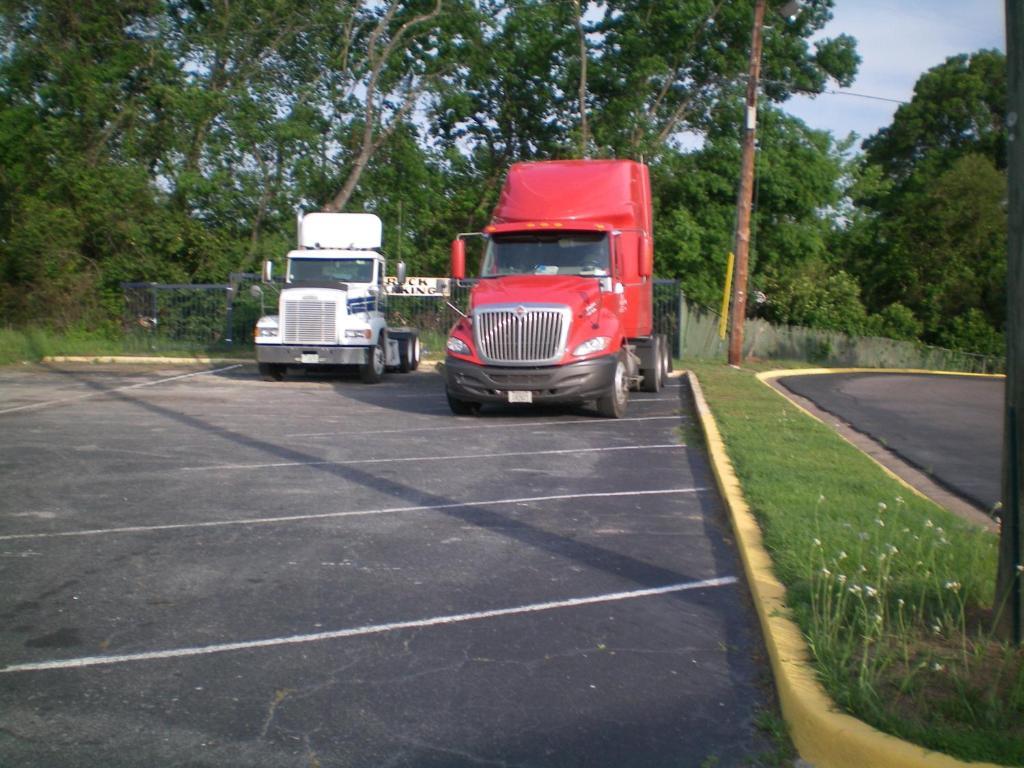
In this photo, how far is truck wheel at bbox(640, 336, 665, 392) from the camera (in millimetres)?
19234

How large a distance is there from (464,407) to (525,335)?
1.84 metres

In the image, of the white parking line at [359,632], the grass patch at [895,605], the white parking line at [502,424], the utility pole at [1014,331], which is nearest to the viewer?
the grass patch at [895,605]

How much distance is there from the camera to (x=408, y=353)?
24.6 metres

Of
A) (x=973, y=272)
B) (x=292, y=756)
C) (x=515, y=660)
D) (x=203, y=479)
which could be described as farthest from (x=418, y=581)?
(x=973, y=272)

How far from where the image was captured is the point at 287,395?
18781 mm

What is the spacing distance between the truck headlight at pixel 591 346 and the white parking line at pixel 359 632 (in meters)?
7.83

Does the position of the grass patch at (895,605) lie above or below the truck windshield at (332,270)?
below

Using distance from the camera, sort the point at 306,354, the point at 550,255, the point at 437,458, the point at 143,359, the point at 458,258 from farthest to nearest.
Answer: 1. the point at 143,359
2. the point at 306,354
3. the point at 458,258
4. the point at 550,255
5. the point at 437,458

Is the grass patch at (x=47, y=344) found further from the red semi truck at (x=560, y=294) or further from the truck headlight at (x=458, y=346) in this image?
the truck headlight at (x=458, y=346)

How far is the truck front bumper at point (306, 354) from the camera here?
2103 cm

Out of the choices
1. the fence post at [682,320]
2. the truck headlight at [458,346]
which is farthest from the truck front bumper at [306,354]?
the fence post at [682,320]

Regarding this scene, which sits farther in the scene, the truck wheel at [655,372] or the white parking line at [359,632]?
the truck wheel at [655,372]

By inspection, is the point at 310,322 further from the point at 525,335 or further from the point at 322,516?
the point at 322,516

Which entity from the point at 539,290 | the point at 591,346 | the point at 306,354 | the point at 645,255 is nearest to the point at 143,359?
the point at 306,354
